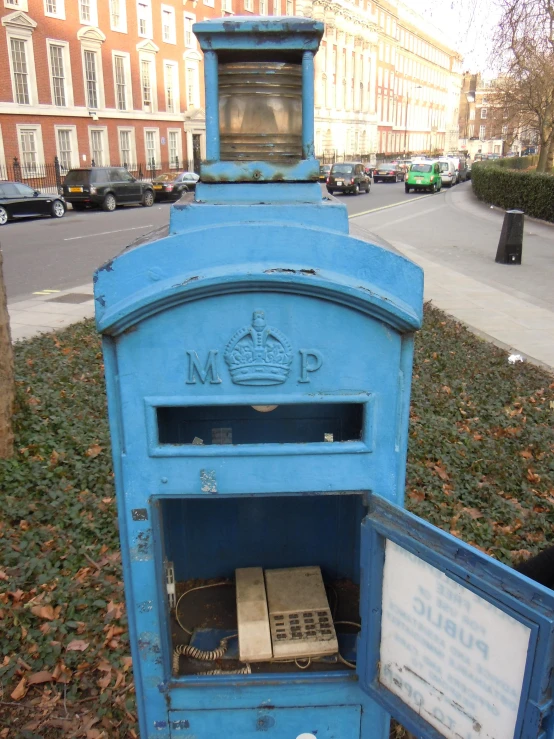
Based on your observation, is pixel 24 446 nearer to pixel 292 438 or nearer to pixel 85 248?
pixel 292 438

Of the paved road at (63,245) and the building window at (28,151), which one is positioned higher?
the building window at (28,151)

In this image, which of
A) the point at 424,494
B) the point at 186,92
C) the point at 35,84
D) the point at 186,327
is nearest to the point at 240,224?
the point at 186,327

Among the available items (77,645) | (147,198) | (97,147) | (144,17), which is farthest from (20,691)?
(144,17)

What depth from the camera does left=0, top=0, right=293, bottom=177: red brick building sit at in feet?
94.1

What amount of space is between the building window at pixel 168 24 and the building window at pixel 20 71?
37.4ft

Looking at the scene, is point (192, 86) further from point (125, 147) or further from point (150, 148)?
point (125, 147)

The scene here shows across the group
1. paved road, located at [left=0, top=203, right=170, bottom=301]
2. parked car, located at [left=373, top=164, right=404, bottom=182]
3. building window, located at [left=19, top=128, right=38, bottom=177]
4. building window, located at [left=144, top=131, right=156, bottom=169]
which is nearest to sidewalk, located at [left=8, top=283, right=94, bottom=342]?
paved road, located at [left=0, top=203, right=170, bottom=301]

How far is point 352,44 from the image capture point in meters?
63.1

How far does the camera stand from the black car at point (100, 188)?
957 inches

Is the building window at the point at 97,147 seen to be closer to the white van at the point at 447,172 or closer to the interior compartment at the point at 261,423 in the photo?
the white van at the point at 447,172

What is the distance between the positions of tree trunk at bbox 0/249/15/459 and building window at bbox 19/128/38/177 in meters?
27.6

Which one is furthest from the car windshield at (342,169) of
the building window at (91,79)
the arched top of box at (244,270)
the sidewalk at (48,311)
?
the arched top of box at (244,270)

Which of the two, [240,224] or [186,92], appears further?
[186,92]

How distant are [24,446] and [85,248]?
11086mm
